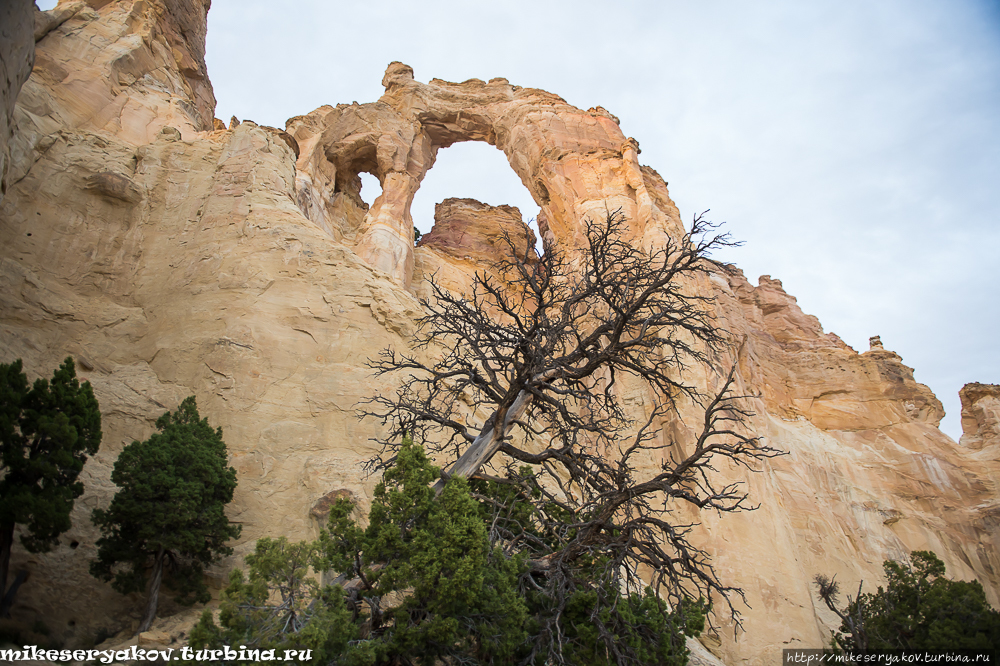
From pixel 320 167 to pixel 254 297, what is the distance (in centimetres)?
1528

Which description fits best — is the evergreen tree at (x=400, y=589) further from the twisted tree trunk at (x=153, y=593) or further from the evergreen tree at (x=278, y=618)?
the twisted tree trunk at (x=153, y=593)

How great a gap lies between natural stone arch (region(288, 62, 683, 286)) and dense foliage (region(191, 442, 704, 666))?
18.1m

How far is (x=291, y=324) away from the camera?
14297 mm

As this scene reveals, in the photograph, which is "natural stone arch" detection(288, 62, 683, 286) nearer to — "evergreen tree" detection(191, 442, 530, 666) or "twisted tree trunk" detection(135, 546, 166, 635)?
"twisted tree trunk" detection(135, 546, 166, 635)

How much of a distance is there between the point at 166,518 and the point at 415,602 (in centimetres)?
471

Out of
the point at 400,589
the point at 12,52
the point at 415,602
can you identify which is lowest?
the point at 415,602

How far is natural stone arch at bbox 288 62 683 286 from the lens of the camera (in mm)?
25625

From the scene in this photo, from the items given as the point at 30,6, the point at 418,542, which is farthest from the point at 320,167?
the point at 418,542

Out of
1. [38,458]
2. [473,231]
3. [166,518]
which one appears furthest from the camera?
[473,231]

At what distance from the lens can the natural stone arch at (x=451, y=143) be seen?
25625 mm

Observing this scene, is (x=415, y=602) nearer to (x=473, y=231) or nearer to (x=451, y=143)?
(x=473, y=231)

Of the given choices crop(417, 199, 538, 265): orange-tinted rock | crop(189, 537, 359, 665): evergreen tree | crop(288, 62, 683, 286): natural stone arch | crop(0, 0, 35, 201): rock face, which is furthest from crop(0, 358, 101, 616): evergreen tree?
crop(417, 199, 538, 265): orange-tinted rock

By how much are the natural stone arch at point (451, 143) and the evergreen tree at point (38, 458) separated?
52.9 ft

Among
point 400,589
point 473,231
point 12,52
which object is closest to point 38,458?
point 400,589
